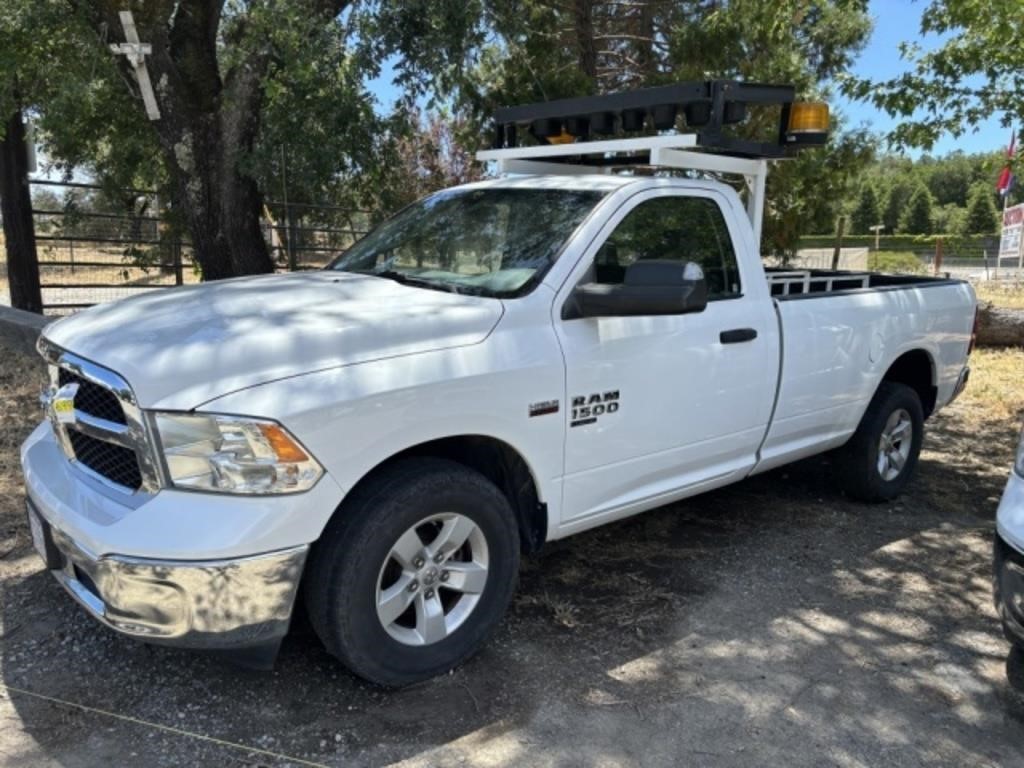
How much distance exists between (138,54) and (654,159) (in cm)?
502

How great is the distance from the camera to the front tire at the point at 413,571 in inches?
115

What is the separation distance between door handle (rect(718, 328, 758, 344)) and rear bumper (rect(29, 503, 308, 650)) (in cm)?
228

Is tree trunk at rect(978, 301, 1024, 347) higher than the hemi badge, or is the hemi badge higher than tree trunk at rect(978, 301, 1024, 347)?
the hemi badge

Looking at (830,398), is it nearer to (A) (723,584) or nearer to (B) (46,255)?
(A) (723,584)

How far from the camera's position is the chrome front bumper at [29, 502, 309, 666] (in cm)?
268

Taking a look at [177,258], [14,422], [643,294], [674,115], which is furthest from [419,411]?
[177,258]

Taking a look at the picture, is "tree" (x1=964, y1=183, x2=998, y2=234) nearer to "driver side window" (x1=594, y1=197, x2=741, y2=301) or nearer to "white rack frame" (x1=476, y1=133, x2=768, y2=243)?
"white rack frame" (x1=476, y1=133, x2=768, y2=243)

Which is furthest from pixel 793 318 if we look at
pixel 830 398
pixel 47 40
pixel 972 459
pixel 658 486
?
pixel 47 40

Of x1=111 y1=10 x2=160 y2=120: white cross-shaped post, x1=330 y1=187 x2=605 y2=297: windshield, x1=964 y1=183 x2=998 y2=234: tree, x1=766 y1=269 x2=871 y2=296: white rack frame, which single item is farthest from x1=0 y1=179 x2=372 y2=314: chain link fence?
x1=964 y1=183 x2=998 y2=234: tree

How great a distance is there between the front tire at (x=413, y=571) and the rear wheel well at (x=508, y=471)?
15cm

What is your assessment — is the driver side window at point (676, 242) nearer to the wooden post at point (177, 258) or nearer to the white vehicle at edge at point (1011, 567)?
the white vehicle at edge at point (1011, 567)

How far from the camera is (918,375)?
577 centimetres

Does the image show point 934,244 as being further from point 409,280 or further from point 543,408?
point 543,408

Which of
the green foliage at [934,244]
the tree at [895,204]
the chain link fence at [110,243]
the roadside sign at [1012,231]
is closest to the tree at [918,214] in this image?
the tree at [895,204]
